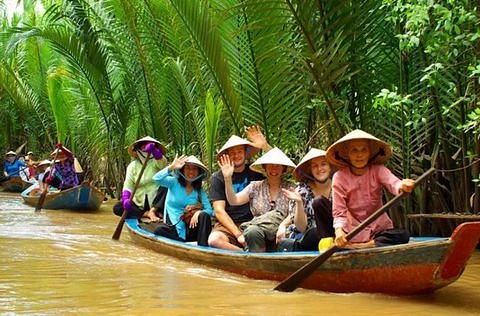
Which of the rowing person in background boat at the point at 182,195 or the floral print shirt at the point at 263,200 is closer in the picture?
the floral print shirt at the point at 263,200

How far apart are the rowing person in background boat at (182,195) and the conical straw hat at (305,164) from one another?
144 cm

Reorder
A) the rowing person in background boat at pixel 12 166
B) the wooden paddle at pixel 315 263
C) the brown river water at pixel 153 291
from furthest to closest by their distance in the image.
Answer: the rowing person in background boat at pixel 12 166 < the wooden paddle at pixel 315 263 < the brown river water at pixel 153 291

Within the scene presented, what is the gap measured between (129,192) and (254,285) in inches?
126

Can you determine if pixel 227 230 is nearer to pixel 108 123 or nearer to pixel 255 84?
pixel 255 84

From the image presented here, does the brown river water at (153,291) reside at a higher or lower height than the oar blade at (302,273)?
lower

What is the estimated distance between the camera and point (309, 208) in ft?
15.9

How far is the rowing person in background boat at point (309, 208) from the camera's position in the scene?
4293 mm

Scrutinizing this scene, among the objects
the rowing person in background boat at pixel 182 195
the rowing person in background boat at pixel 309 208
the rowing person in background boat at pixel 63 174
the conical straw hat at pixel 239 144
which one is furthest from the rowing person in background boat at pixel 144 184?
the rowing person in background boat at pixel 63 174

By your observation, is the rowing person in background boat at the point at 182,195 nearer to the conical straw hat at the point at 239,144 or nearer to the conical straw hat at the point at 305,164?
the conical straw hat at the point at 239,144

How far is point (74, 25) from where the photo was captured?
9586 millimetres

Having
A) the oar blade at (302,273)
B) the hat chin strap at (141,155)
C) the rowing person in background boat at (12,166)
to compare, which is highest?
the rowing person in background boat at (12,166)

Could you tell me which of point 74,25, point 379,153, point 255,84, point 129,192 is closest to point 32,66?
point 74,25

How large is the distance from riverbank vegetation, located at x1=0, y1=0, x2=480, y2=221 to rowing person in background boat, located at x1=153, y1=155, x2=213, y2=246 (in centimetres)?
80

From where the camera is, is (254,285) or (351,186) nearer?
(351,186)
